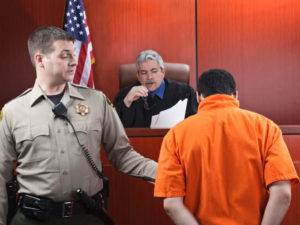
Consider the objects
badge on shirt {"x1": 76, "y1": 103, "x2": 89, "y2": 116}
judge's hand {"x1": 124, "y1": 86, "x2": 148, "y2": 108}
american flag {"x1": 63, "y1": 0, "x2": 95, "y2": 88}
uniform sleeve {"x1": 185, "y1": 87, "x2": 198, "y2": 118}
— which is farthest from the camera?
american flag {"x1": 63, "y1": 0, "x2": 95, "y2": 88}

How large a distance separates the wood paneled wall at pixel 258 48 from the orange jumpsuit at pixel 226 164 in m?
3.24

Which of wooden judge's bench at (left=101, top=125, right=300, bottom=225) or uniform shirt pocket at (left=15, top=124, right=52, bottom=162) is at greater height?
uniform shirt pocket at (left=15, top=124, right=52, bottom=162)

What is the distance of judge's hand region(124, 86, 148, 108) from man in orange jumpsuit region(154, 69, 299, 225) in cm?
173

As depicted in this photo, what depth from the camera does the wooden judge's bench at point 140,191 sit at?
1.68 metres

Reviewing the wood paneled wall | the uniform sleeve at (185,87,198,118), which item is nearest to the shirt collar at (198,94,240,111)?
the uniform sleeve at (185,87,198,118)

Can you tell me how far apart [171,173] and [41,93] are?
0.61 meters

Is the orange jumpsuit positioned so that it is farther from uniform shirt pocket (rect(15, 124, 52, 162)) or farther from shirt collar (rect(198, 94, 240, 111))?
uniform shirt pocket (rect(15, 124, 52, 162))

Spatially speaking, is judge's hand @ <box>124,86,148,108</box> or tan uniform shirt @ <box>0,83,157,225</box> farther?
judge's hand @ <box>124,86,148,108</box>

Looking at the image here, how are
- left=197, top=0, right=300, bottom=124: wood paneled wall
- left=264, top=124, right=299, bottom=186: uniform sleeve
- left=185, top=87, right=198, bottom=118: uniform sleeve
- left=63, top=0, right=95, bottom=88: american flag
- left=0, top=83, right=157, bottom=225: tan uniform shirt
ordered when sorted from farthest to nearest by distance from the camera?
left=197, top=0, right=300, bottom=124: wood paneled wall, left=63, top=0, right=95, bottom=88: american flag, left=185, top=87, right=198, bottom=118: uniform sleeve, left=0, top=83, right=157, bottom=225: tan uniform shirt, left=264, top=124, right=299, bottom=186: uniform sleeve

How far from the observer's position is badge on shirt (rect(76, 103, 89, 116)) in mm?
1368

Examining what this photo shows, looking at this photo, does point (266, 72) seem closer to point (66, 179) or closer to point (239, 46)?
point (239, 46)

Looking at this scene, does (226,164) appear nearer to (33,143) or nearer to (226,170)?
(226,170)

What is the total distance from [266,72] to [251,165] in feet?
11.4

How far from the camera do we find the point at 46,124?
4.28 feet
